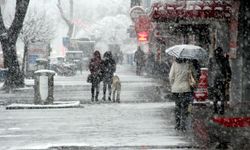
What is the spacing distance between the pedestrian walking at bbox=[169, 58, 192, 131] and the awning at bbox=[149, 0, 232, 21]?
6.45m

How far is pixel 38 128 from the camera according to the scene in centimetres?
1717

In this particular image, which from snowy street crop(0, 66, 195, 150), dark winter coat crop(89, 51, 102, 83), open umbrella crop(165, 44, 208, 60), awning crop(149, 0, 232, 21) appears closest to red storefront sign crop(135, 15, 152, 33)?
awning crop(149, 0, 232, 21)

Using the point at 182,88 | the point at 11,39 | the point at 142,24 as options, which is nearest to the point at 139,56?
the point at 142,24

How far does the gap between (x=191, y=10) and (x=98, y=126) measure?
7980 millimetres

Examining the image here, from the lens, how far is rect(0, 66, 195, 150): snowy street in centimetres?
1426

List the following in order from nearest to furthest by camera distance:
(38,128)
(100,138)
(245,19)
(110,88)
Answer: (100,138), (38,128), (245,19), (110,88)

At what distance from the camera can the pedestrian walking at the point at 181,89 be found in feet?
54.7

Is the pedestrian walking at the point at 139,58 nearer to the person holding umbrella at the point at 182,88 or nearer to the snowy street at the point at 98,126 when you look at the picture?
the snowy street at the point at 98,126

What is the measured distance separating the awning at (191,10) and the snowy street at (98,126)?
3136mm

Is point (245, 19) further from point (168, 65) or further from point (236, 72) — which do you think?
point (168, 65)

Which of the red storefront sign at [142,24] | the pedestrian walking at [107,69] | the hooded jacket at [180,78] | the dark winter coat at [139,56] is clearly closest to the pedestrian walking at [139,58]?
the dark winter coat at [139,56]

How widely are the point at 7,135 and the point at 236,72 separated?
911 centimetres

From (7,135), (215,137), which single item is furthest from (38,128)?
(215,137)

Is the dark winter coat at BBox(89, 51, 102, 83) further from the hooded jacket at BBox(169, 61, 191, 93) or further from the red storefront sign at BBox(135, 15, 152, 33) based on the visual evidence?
the red storefront sign at BBox(135, 15, 152, 33)
